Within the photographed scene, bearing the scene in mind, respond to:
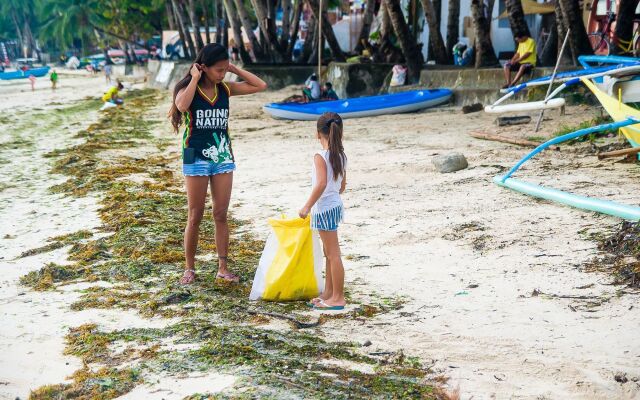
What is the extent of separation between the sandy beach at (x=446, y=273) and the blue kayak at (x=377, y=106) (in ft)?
14.5

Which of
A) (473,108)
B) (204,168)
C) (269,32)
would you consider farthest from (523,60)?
(269,32)

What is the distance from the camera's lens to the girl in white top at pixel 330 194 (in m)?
4.75

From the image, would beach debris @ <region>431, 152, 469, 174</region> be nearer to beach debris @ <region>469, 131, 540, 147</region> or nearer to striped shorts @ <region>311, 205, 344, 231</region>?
beach debris @ <region>469, 131, 540, 147</region>

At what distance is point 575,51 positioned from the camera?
13.9 metres

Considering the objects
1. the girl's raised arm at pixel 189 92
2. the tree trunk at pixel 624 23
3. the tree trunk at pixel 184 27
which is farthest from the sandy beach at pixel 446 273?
the tree trunk at pixel 184 27

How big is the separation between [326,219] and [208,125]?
3.44 feet

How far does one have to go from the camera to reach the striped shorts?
482cm

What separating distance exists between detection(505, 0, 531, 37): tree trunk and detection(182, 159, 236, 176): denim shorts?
10.7m

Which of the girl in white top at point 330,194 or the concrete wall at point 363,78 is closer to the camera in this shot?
the girl in white top at point 330,194

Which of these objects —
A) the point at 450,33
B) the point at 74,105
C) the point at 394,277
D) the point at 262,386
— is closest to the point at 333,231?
the point at 394,277

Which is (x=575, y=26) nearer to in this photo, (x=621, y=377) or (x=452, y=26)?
(x=452, y=26)

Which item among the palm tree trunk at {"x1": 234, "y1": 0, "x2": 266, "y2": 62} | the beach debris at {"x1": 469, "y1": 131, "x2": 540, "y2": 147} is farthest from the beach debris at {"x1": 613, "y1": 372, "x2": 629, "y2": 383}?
the palm tree trunk at {"x1": 234, "y1": 0, "x2": 266, "y2": 62}

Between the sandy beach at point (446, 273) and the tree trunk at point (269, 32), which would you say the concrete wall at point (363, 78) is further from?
the sandy beach at point (446, 273)

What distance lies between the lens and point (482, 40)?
16.3m
